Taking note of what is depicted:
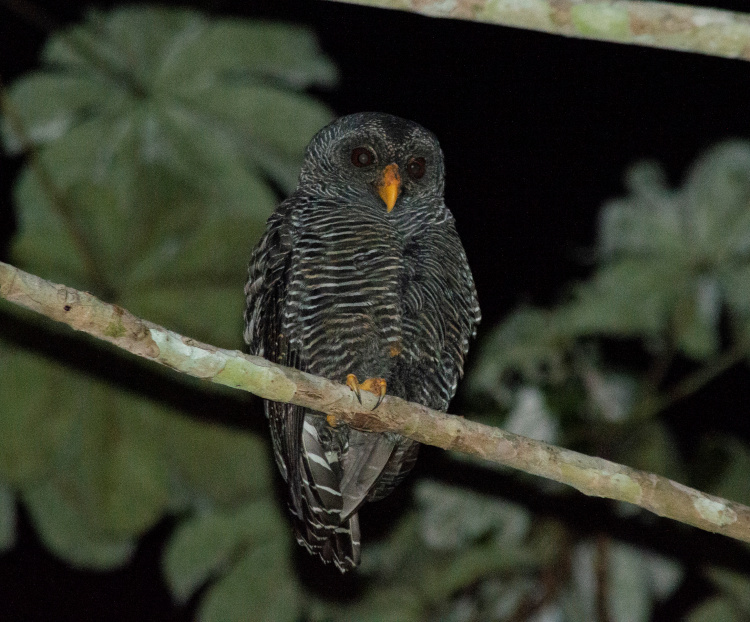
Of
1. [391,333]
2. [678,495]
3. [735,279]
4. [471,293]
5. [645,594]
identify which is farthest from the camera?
[645,594]

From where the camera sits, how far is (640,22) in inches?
95.7

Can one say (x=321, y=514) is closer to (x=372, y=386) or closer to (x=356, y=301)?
(x=372, y=386)

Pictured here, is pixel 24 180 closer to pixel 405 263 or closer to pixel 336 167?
pixel 336 167

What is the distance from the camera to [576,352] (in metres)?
5.30

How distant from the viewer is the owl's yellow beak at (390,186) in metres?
3.26

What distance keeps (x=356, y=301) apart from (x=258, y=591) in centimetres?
223

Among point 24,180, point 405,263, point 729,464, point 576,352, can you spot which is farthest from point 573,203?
point 24,180

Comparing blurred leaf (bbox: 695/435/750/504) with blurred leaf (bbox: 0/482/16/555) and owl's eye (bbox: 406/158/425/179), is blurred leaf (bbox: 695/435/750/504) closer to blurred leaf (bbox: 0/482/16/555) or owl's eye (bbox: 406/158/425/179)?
owl's eye (bbox: 406/158/425/179)

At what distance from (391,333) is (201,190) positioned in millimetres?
1250

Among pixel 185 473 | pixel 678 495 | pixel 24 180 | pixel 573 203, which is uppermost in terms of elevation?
pixel 678 495

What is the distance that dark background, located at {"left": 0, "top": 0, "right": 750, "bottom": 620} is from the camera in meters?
Result: 5.38

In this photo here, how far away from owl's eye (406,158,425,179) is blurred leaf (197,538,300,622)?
224 centimetres

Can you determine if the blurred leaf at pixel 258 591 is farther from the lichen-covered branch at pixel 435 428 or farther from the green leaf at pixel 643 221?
the green leaf at pixel 643 221

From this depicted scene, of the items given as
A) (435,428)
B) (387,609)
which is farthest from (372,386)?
(387,609)
